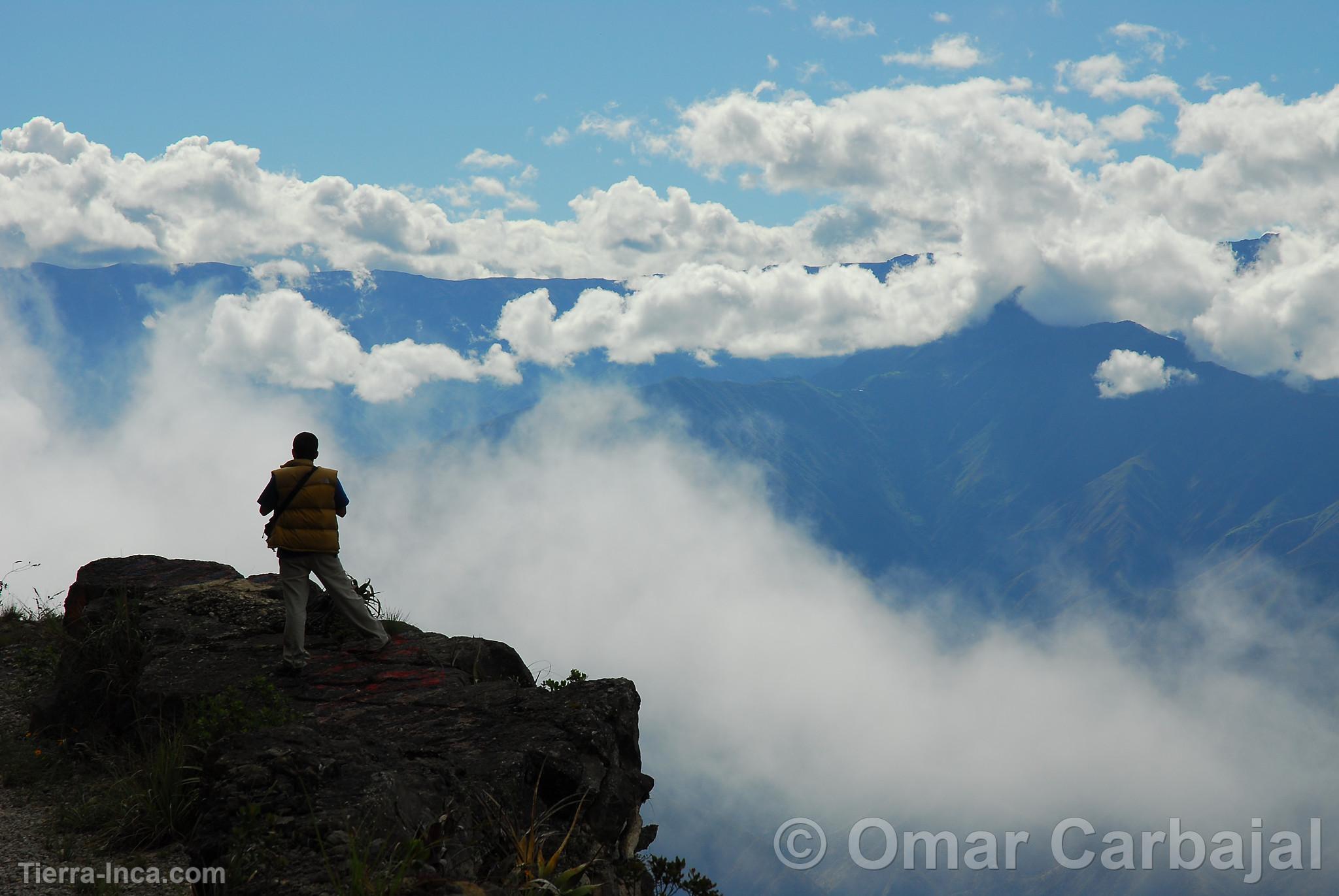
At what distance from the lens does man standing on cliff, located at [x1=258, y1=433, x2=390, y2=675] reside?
9242mm

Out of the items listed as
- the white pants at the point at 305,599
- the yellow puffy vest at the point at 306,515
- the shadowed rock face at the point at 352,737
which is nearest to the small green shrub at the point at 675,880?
the shadowed rock face at the point at 352,737

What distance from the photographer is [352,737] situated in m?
6.93

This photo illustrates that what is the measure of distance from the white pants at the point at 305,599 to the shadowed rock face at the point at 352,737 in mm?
234

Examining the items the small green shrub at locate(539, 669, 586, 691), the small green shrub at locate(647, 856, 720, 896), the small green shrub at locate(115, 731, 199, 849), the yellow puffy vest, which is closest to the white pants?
the yellow puffy vest

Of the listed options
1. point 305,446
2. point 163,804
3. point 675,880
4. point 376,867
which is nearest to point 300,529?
point 305,446

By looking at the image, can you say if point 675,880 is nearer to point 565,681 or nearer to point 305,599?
point 565,681

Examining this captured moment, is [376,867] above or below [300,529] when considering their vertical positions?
below

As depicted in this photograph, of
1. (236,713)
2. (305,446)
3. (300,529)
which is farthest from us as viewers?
(305,446)

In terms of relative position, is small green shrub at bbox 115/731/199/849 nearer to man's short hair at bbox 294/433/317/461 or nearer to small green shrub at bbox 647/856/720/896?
man's short hair at bbox 294/433/317/461

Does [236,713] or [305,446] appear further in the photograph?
[305,446]

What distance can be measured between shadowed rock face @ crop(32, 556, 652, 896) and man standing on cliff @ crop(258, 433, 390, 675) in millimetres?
475

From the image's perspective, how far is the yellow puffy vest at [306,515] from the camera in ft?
30.8

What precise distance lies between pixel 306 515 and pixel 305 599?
0.86 m

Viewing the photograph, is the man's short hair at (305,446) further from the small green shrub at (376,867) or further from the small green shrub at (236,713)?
the small green shrub at (376,867)
